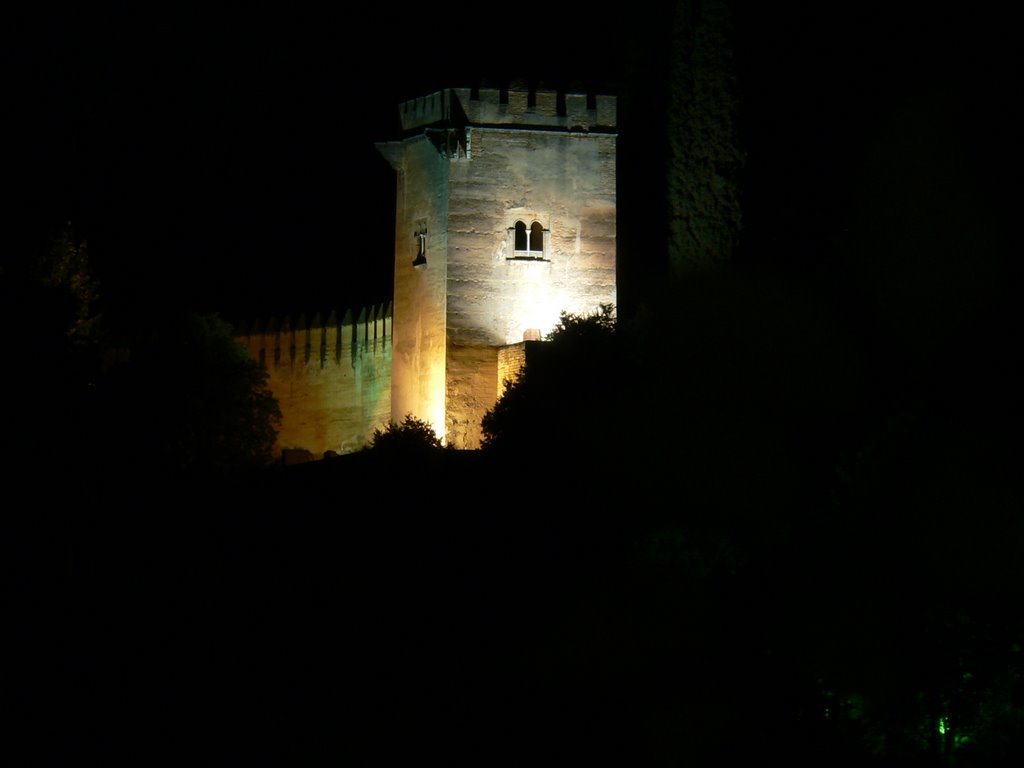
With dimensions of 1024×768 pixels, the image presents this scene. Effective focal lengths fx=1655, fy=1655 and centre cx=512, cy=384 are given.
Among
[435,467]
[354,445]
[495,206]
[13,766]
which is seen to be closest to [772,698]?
[435,467]

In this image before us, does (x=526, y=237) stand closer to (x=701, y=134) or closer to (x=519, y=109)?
(x=519, y=109)

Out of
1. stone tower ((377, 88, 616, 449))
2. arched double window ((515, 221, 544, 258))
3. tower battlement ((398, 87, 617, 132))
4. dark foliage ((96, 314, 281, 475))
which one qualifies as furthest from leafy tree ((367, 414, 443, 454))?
tower battlement ((398, 87, 617, 132))

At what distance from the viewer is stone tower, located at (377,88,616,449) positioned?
89.8ft

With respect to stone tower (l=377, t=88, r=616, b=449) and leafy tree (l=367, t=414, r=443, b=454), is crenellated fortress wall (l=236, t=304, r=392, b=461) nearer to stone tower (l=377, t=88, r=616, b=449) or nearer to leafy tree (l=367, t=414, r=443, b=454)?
stone tower (l=377, t=88, r=616, b=449)

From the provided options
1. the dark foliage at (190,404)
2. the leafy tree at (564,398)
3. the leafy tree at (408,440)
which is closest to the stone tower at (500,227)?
the leafy tree at (408,440)

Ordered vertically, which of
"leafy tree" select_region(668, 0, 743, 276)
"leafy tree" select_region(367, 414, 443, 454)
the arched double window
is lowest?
"leafy tree" select_region(367, 414, 443, 454)

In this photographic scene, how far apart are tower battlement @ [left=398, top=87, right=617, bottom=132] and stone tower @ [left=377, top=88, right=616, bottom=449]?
0.06 feet

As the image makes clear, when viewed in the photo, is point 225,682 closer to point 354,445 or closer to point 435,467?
point 435,467

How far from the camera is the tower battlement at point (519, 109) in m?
27.7

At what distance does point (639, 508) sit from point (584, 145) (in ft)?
28.9

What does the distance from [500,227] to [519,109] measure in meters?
2.05

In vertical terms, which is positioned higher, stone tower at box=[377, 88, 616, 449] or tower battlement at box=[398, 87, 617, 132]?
tower battlement at box=[398, 87, 617, 132]

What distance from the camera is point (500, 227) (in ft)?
90.5

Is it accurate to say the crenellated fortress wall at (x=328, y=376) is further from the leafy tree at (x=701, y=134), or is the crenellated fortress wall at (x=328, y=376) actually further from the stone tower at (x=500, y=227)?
the leafy tree at (x=701, y=134)
